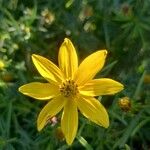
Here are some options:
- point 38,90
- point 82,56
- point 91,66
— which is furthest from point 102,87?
point 82,56

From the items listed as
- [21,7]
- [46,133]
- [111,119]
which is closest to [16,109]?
[46,133]

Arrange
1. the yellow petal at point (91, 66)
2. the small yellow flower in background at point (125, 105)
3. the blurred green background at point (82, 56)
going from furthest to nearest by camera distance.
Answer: the blurred green background at point (82, 56) < the small yellow flower in background at point (125, 105) < the yellow petal at point (91, 66)

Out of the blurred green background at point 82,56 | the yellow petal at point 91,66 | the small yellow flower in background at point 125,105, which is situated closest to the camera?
the yellow petal at point 91,66

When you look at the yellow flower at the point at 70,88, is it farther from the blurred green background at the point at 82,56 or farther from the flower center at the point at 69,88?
the blurred green background at the point at 82,56

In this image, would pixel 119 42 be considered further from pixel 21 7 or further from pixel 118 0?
pixel 21 7

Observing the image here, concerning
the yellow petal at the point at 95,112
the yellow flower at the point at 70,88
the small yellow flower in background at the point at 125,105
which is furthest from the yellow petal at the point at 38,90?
the small yellow flower in background at the point at 125,105

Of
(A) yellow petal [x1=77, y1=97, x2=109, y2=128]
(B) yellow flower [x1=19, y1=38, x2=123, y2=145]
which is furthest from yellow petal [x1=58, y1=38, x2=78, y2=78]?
(A) yellow petal [x1=77, y1=97, x2=109, y2=128]
